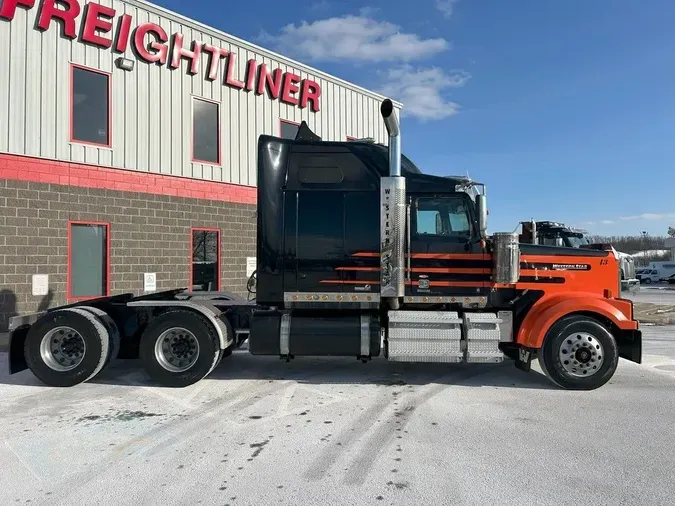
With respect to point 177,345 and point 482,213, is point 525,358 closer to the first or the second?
point 482,213

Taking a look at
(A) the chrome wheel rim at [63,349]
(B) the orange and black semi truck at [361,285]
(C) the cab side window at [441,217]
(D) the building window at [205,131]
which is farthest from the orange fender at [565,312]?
(D) the building window at [205,131]

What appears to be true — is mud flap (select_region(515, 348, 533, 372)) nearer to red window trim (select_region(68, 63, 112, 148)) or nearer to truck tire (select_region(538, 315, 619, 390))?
truck tire (select_region(538, 315, 619, 390))

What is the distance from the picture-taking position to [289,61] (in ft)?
50.1

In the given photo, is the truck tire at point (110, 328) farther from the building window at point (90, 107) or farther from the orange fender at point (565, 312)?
the building window at point (90, 107)

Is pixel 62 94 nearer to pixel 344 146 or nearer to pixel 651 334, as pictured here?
pixel 344 146

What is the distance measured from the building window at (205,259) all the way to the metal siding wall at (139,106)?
1.56 metres

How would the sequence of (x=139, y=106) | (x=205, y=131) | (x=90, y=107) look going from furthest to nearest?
(x=205, y=131) → (x=139, y=106) → (x=90, y=107)

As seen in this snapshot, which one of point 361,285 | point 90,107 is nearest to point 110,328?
point 361,285

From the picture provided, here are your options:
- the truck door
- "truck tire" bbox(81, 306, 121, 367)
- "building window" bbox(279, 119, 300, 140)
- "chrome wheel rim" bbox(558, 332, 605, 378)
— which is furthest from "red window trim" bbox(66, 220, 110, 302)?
"chrome wheel rim" bbox(558, 332, 605, 378)

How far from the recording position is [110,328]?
6785 mm

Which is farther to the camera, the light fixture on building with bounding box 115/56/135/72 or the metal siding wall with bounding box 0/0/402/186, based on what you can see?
the light fixture on building with bounding box 115/56/135/72

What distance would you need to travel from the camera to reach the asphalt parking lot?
3645 mm

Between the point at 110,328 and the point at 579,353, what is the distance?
6.21 m

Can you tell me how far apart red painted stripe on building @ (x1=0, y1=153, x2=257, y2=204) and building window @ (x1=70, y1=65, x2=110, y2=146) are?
0.72m
